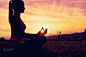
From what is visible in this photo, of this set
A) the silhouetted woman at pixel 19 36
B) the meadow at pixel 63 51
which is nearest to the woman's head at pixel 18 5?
the silhouetted woman at pixel 19 36

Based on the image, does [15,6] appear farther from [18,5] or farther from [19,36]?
[19,36]

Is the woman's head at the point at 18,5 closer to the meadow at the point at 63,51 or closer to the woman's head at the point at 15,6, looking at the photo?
the woman's head at the point at 15,6

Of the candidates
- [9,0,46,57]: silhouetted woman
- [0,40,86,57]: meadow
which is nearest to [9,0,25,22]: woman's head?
[9,0,46,57]: silhouetted woman

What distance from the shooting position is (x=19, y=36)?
4.82 m

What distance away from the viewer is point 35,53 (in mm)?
4773

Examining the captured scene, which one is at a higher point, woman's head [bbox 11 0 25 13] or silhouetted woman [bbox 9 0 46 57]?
woman's head [bbox 11 0 25 13]

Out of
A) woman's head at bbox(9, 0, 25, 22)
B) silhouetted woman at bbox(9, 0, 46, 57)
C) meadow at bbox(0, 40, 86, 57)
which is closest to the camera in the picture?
silhouetted woman at bbox(9, 0, 46, 57)

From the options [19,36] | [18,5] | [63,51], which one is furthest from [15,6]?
[63,51]

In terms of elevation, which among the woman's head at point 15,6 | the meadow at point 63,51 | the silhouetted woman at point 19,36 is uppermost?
the woman's head at point 15,6

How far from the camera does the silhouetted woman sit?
445cm

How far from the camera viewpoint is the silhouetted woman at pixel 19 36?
14.6ft

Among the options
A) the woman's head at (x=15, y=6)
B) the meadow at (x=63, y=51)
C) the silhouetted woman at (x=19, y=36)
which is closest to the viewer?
the silhouetted woman at (x=19, y=36)

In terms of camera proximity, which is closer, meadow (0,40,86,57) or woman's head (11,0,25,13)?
woman's head (11,0,25,13)

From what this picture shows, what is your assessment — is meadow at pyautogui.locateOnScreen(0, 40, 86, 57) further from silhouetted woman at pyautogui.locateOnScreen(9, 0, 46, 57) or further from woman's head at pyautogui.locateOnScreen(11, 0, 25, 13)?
woman's head at pyautogui.locateOnScreen(11, 0, 25, 13)
